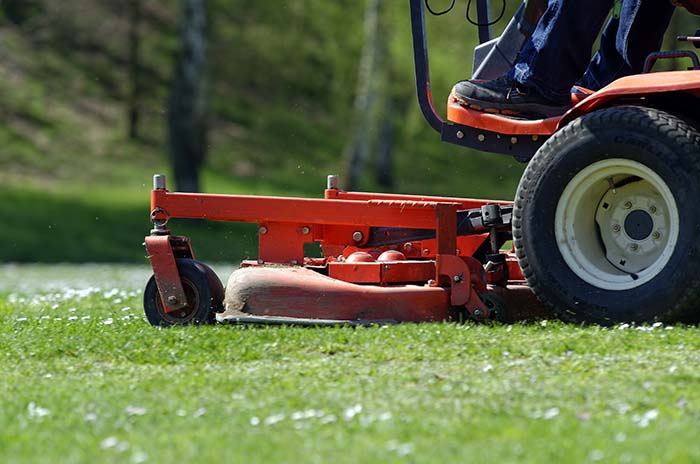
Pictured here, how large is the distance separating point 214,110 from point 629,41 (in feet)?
97.3

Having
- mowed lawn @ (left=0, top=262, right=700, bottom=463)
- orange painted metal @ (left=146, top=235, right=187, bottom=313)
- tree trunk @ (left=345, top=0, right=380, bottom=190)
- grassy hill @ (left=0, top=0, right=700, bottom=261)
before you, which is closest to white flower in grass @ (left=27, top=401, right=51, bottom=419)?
mowed lawn @ (left=0, top=262, right=700, bottom=463)

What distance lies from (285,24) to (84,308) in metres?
28.4

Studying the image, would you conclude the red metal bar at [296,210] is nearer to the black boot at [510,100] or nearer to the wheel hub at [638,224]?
the black boot at [510,100]

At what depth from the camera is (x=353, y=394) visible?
5285 millimetres

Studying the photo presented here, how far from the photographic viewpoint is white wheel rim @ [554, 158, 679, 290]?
656 centimetres

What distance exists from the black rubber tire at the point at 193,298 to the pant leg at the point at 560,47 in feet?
6.95

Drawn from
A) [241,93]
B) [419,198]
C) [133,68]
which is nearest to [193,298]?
[419,198]

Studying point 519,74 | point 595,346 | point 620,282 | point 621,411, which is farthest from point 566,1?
point 621,411

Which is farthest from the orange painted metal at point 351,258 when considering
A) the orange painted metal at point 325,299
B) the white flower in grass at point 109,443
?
the white flower in grass at point 109,443

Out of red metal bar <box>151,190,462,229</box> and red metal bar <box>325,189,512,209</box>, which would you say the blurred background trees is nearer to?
red metal bar <box>325,189,512,209</box>

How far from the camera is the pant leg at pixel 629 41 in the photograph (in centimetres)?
714

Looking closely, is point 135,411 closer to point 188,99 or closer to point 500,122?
point 500,122

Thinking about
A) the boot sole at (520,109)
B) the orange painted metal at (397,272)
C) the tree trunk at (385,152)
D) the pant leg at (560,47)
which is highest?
the pant leg at (560,47)

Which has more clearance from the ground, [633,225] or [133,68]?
[133,68]
